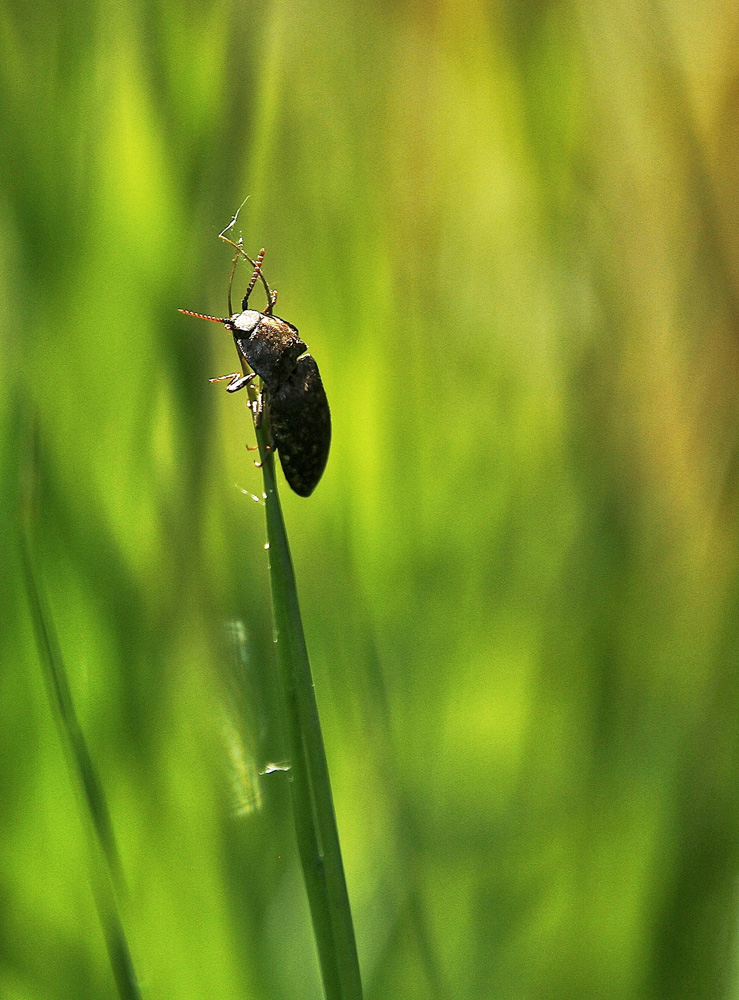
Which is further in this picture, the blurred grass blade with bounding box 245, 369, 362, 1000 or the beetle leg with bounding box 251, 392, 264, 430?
the beetle leg with bounding box 251, 392, 264, 430

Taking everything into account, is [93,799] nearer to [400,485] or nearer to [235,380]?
[400,485]

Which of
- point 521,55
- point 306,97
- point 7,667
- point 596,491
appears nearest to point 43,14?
point 306,97

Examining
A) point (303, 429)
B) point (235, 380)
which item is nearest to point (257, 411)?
point (303, 429)

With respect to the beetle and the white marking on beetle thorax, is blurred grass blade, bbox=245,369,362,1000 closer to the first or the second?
the beetle

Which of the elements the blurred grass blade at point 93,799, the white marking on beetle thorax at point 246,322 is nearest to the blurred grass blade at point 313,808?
the blurred grass blade at point 93,799

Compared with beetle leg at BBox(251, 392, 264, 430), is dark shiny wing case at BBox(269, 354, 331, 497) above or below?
below

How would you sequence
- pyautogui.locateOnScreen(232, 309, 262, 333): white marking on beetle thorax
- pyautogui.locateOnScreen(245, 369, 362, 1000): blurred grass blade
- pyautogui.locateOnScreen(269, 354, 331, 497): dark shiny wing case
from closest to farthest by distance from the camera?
pyautogui.locateOnScreen(245, 369, 362, 1000): blurred grass blade → pyautogui.locateOnScreen(269, 354, 331, 497): dark shiny wing case → pyautogui.locateOnScreen(232, 309, 262, 333): white marking on beetle thorax

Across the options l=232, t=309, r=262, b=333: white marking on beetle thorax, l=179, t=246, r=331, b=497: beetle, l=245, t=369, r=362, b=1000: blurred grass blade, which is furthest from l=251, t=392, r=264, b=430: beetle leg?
l=232, t=309, r=262, b=333: white marking on beetle thorax
